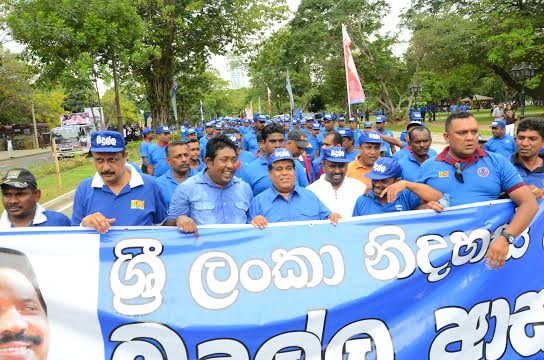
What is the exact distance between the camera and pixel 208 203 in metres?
3.90

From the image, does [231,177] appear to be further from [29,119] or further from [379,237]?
[29,119]

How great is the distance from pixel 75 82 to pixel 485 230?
1510 centimetres

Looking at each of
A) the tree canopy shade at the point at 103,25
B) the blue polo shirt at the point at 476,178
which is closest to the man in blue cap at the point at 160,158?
the blue polo shirt at the point at 476,178

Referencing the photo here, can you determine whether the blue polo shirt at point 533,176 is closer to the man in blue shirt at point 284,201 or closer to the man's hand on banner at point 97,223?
the man in blue shirt at point 284,201

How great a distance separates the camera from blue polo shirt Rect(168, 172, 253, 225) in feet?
12.7

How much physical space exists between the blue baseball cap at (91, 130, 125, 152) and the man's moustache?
1.40 meters

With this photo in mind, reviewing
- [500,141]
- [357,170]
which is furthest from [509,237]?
[500,141]

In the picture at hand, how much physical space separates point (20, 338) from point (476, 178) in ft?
11.1

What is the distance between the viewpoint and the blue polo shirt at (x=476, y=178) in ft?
11.5

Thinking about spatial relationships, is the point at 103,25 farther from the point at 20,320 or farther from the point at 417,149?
the point at 20,320

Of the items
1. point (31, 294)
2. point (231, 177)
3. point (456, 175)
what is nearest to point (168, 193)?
point (231, 177)

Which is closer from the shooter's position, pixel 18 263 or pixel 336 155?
pixel 18 263

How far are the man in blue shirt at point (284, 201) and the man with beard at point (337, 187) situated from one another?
767 millimetres

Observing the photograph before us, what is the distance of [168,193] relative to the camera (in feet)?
17.4
